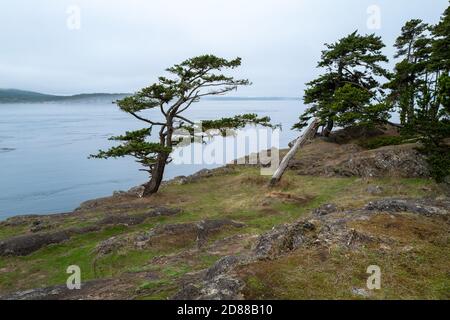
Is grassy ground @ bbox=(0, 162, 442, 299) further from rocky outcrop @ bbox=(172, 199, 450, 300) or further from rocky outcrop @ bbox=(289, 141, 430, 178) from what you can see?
rocky outcrop @ bbox=(289, 141, 430, 178)

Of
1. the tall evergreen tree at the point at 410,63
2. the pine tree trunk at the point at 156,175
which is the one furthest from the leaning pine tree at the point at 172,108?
the tall evergreen tree at the point at 410,63

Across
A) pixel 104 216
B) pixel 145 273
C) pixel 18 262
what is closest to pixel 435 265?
pixel 145 273

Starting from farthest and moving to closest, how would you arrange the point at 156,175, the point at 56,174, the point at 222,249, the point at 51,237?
the point at 56,174
the point at 156,175
the point at 51,237
the point at 222,249

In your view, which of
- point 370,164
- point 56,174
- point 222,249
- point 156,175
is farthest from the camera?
point 56,174

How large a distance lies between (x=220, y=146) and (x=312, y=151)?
152 ft

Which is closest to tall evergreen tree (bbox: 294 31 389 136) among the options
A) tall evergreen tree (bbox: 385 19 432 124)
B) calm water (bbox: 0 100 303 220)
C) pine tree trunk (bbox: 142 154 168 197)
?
tall evergreen tree (bbox: 385 19 432 124)

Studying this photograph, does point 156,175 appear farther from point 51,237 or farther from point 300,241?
point 300,241

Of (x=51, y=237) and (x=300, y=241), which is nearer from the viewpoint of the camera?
(x=300, y=241)

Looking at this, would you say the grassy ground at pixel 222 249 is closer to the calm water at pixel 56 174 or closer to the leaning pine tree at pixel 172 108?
the leaning pine tree at pixel 172 108

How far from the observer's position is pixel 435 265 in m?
7.67

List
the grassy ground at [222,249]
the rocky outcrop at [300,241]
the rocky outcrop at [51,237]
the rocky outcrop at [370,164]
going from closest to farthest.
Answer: the rocky outcrop at [300,241], the grassy ground at [222,249], the rocky outcrop at [51,237], the rocky outcrop at [370,164]

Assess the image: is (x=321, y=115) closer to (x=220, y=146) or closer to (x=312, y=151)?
(x=312, y=151)

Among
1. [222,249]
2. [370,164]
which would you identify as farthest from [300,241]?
[370,164]

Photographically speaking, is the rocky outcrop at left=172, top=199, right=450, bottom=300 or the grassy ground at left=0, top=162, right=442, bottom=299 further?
the grassy ground at left=0, top=162, right=442, bottom=299
